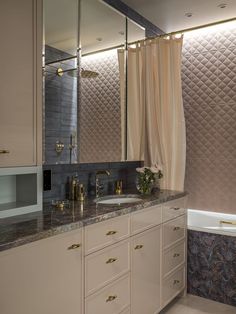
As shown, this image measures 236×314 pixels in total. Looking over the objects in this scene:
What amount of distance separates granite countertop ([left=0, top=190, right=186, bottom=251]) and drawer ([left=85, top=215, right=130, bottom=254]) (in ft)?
0.13

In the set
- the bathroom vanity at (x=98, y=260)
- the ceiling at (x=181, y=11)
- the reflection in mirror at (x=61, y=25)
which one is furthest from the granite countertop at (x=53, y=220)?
the ceiling at (x=181, y=11)

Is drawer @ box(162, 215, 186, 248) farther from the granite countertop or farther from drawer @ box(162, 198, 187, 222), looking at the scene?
the granite countertop

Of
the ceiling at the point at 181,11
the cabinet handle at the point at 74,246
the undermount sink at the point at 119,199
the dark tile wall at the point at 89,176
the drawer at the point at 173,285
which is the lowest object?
the drawer at the point at 173,285

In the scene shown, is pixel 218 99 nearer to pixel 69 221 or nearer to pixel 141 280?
pixel 141 280

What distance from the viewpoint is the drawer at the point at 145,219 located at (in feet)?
6.54

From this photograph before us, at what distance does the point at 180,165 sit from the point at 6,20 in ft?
6.41

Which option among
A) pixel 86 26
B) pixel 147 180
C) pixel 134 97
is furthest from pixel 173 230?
pixel 86 26

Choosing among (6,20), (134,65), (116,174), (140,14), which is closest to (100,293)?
(116,174)

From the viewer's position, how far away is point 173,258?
2539 millimetres

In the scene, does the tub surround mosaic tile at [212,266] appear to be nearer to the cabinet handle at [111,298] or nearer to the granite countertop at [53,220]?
the granite countertop at [53,220]

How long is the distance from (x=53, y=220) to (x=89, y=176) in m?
0.87

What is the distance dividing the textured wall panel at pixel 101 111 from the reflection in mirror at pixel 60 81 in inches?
4.3

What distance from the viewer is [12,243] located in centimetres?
125

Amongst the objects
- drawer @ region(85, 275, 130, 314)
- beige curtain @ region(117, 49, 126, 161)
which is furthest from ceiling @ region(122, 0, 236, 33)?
drawer @ region(85, 275, 130, 314)
